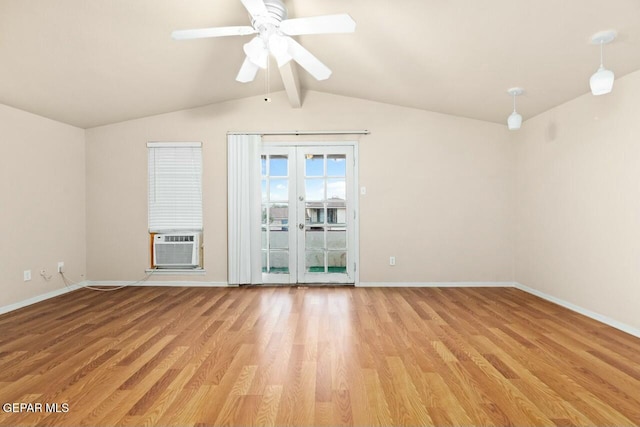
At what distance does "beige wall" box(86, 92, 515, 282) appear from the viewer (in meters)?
4.91

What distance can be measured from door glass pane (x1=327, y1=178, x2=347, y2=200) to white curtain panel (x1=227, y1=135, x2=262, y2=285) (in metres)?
1.05

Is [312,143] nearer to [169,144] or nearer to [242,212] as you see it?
[242,212]

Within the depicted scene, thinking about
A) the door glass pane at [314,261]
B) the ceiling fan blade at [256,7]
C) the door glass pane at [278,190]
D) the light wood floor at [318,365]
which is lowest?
the light wood floor at [318,365]

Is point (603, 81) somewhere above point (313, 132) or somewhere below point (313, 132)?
below

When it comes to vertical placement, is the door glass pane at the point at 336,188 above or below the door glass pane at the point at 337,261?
above

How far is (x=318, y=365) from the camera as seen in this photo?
2402 mm

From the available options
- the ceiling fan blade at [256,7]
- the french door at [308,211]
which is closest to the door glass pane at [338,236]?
the french door at [308,211]

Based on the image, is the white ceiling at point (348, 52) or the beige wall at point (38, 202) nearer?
the white ceiling at point (348, 52)

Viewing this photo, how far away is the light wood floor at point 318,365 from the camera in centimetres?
184

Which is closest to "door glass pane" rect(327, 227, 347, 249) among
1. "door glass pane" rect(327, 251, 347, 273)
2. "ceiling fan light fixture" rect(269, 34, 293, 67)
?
"door glass pane" rect(327, 251, 347, 273)

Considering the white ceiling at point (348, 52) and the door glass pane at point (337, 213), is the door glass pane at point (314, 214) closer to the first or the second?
the door glass pane at point (337, 213)

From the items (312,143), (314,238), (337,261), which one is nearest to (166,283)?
(314,238)

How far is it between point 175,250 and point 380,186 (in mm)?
3212

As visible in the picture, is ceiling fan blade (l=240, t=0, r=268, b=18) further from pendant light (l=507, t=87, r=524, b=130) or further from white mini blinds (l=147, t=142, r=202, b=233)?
white mini blinds (l=147, t=142, r=202, b=233)
